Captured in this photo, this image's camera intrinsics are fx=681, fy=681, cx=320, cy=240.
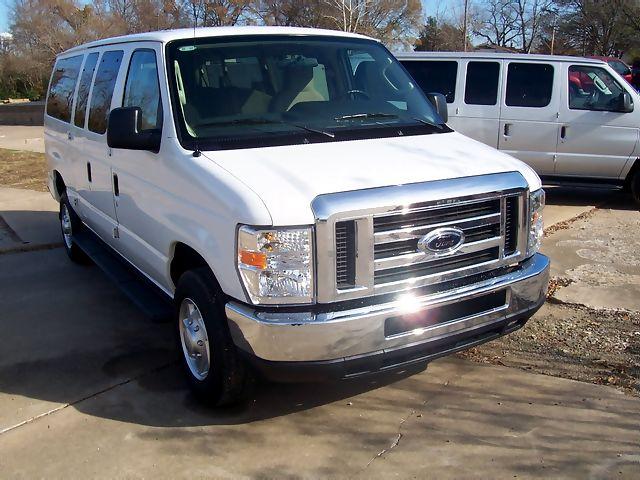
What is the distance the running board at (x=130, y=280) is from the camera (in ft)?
14.9

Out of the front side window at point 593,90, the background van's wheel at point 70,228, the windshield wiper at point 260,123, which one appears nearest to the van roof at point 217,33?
the windshield wiper at point 260,123

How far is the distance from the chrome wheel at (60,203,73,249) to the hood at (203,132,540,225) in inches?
152

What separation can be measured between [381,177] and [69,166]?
419 cm

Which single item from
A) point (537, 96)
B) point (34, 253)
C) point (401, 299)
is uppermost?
point (537, 96)

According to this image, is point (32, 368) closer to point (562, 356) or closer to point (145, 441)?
point (145, 441)

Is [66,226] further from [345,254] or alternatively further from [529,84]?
[529,84]

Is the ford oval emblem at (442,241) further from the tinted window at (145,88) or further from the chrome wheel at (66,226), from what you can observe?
the chrome wheel at (66,226)

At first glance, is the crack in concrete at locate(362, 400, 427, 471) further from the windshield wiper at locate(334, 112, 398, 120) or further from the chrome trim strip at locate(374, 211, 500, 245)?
the windshield wiper at locate(334, 112, 398, 120)

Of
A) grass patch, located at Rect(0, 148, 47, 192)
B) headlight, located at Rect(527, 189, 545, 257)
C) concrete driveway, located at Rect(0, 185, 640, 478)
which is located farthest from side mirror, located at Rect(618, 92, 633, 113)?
grass patch, located at Rect(0, 148, 47, 192)

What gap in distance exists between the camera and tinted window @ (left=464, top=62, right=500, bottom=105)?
9664 millimetres

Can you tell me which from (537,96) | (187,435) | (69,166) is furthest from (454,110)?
(187,435)

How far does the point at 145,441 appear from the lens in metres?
3.74

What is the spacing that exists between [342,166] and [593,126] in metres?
6.72

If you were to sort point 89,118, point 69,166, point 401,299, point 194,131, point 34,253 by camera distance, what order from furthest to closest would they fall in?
point 34,253, point 69,166, point 89,118, point 194,131, point 401,299
